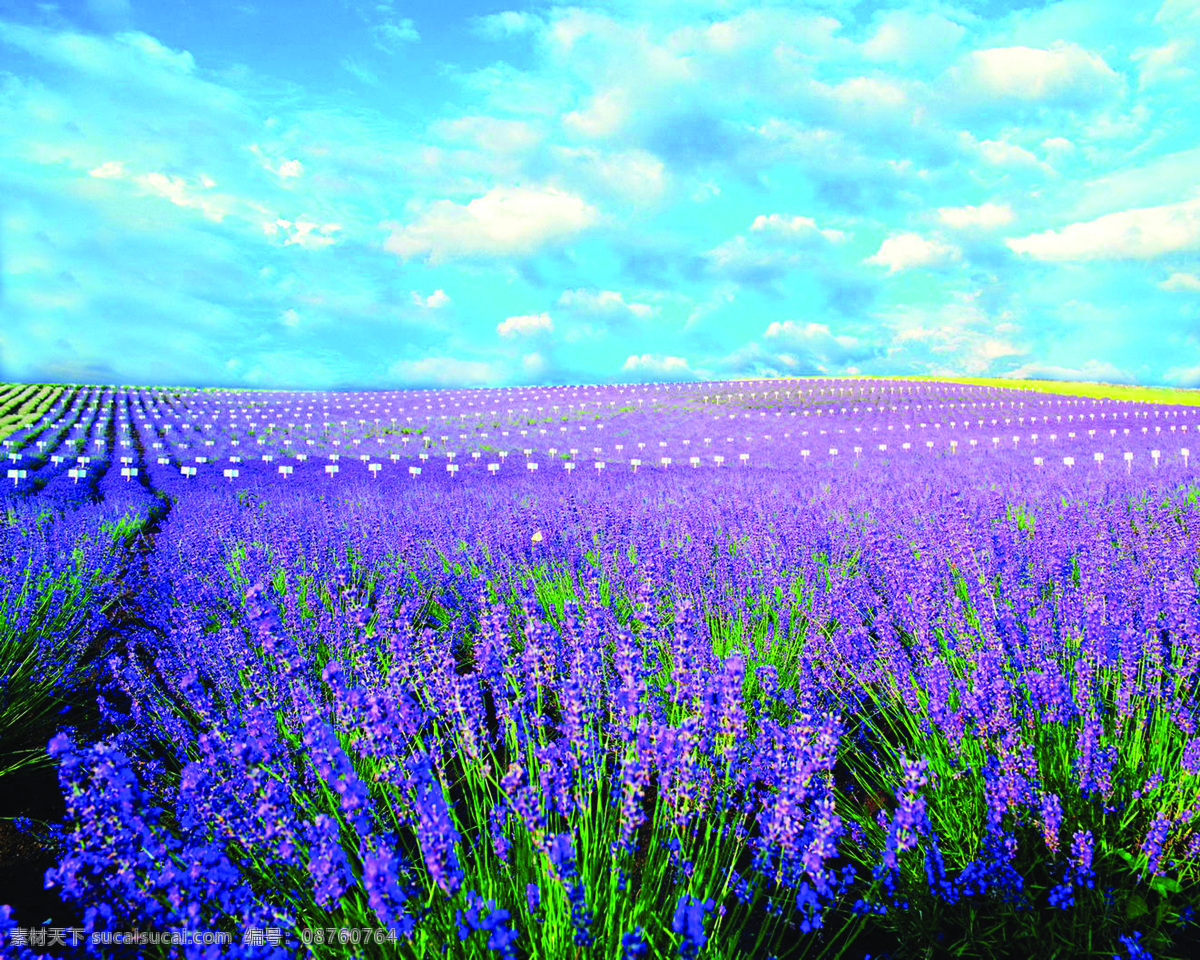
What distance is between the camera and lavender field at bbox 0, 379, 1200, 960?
4.02 feet

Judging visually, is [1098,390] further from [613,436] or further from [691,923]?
[691,923]

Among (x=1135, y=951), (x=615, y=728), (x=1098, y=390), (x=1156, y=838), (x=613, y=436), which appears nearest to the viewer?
(x=1135, y=951)

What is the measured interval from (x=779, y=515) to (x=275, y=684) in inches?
130

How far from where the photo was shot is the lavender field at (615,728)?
123 cm

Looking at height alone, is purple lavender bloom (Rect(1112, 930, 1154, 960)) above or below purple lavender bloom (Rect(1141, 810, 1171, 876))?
below

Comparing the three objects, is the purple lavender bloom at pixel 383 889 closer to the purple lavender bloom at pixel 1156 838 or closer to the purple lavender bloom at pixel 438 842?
the purple lavender bloom at pixel 438 842

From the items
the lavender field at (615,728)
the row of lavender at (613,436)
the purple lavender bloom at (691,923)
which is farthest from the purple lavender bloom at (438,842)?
the row of lavender at (613,436)

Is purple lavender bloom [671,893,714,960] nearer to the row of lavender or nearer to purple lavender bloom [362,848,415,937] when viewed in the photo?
purple lavender bloom [362,848,415,937]

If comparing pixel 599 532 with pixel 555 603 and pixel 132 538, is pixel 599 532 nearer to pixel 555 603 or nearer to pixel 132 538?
pixel 555 603

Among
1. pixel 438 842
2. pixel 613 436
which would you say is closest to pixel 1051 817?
pixel 438 842

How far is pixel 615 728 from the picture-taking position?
1574mm

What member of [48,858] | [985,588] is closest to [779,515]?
[985,588]

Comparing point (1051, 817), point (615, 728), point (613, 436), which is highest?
point (613, 436)

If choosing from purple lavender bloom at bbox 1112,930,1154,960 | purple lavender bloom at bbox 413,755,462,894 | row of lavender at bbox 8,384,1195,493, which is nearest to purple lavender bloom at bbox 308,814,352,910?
purple lavender bloom at bbox 413,755,462,894
